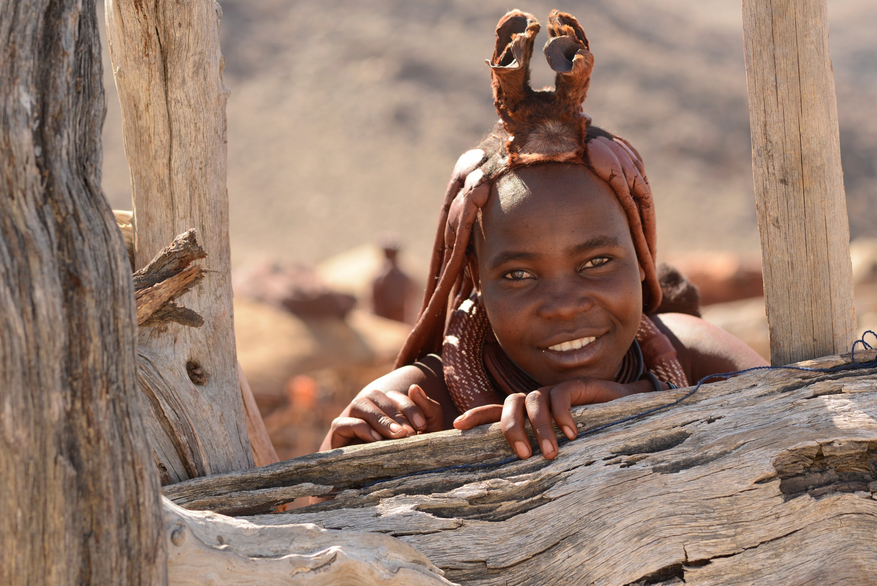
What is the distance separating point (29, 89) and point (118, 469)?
0.67m

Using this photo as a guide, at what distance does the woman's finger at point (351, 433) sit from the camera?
98.3 inches

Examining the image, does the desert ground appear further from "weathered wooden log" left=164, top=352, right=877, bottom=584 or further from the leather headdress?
"weathered wooden log" left=164, top=352, right=877, bottom=584

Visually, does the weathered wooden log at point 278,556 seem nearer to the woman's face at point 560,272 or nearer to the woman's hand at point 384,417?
the woman's hand at point 384,417

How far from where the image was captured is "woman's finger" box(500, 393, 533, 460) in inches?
85.2

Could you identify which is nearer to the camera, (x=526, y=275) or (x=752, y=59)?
(x=752, y=59)

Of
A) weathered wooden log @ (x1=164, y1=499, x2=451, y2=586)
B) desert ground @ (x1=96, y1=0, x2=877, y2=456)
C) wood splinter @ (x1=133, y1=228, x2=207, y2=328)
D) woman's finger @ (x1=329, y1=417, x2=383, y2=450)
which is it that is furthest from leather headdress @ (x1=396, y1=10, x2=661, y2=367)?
desert ground @ (x1=96, y1=0, x2=877, y2=456)

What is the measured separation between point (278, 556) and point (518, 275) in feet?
3.63

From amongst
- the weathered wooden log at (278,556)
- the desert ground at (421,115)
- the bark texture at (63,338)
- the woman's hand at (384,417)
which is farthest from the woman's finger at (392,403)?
the desert ground at (421,115)

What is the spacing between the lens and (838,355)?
89.0 inches

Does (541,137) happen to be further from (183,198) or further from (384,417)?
(183,198)

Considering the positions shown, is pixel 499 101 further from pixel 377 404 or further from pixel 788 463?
pixel 788 463

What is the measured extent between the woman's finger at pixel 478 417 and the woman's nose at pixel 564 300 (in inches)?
13.1

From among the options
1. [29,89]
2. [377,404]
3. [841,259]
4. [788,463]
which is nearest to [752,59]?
[841,259]

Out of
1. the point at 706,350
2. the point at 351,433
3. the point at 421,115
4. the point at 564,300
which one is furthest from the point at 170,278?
the point at 421,115
